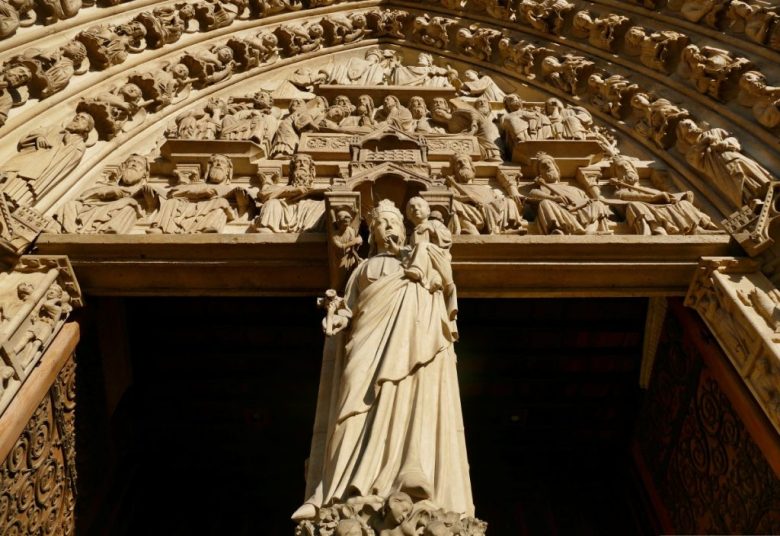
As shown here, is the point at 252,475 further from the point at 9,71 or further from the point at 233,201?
the point at 9,71

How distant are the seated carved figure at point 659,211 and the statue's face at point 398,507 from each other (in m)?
3.61

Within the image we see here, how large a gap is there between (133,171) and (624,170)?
451 centimetres

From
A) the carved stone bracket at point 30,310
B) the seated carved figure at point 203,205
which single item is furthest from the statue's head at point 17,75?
the carved stone bracket at point 30,310

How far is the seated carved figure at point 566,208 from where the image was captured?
5.51 meters

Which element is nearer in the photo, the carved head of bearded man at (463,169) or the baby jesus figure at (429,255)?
the baby jesus figure at (429,255)

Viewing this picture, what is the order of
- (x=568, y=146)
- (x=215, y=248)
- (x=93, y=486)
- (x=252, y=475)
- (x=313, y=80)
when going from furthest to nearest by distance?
1. (x=313, y=80)
2. (x=252, y=475)
3. (x=568, y=146)
4. (x=93, y=486)
5. (x=215, y=248)

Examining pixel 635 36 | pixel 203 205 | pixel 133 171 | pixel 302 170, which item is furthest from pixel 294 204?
pixel 635 36

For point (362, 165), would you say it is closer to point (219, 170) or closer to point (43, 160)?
point (219, 170)

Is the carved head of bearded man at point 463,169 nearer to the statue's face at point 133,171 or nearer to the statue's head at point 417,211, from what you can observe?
the statue's head at point 417,211

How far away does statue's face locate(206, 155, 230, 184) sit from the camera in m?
6.28

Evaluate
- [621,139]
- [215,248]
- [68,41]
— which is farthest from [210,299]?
[621,139]

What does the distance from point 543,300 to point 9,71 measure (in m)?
→ 5.38

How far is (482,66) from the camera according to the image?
9.64m

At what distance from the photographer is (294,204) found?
593cm
